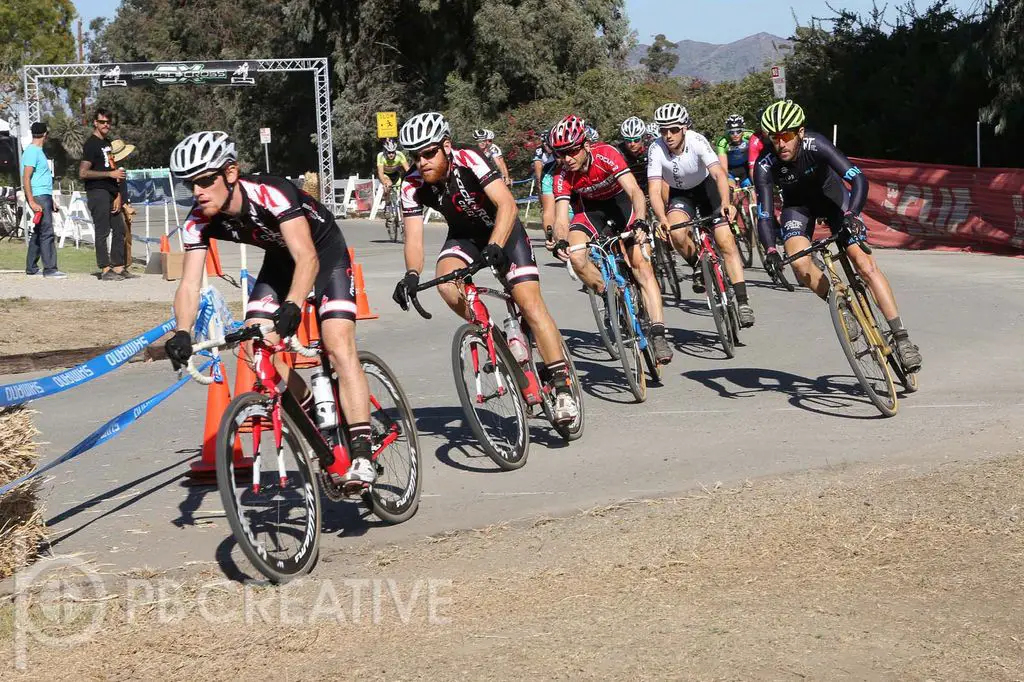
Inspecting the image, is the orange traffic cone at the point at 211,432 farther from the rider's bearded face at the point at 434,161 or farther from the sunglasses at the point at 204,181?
the sunglasses at the point at 204,181

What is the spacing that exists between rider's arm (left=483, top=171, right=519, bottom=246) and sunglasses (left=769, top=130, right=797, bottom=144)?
2.47 m

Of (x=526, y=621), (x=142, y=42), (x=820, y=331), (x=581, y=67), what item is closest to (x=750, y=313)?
(x=820, y=331)

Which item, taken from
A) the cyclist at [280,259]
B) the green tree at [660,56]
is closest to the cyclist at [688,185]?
the cyclist at [280,259]

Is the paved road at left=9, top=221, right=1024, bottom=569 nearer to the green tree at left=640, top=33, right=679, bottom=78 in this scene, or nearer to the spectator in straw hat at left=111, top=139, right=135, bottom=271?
the spectator in straw hat at left=111, top=139, right=135, bottom=271

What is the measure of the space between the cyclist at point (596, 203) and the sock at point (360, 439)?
3388 millimetres

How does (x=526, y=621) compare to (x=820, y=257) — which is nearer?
(x=526, y=621)

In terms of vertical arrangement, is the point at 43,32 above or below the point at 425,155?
above

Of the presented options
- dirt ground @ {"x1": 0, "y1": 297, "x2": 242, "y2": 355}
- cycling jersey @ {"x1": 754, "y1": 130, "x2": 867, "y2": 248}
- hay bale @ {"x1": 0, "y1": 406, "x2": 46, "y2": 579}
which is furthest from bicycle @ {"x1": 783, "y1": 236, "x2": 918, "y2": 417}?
dirt ground @ {"x1": 0, "y1": 297, "x2": 242, "y2": 355}

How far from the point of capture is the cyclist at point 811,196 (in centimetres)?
Answer: 920

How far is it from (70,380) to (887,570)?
3.85m

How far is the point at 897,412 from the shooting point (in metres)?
9.02

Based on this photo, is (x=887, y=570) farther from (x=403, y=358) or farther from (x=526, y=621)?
(x=403, y=358)

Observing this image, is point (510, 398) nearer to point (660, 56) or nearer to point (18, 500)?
point (18, 500)

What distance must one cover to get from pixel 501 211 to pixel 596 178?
2.92 meters
